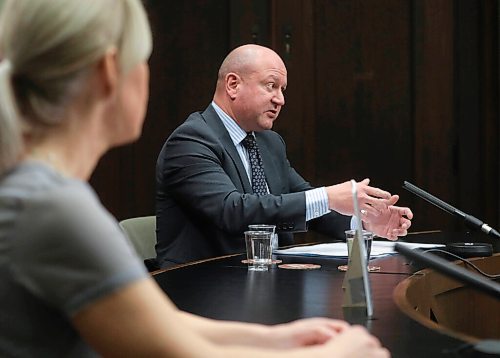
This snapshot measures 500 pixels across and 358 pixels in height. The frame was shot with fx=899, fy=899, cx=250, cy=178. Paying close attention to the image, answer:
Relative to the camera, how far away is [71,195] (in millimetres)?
973

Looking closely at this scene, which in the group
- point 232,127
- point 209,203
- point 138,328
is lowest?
point 209,203

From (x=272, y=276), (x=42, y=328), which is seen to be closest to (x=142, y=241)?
(x=272, y=276)

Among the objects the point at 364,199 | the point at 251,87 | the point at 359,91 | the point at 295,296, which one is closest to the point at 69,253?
the point at 295,296

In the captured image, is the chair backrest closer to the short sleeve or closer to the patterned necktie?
the patterned necktie

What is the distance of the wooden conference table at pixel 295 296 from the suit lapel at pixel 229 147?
1.86ft

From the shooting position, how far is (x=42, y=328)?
1028mm

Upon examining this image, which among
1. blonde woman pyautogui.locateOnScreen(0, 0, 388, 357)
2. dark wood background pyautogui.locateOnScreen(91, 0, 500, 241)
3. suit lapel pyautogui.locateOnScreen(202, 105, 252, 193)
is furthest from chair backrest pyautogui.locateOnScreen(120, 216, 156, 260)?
blonde woman pyautogui.locateOnScreen(0, 0, 388, 357)

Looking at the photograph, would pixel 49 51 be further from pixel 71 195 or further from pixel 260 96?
pixel 260 96

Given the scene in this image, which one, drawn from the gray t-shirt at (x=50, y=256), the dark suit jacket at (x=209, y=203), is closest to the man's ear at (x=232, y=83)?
the dark suit jacket at (x=209, y=203)

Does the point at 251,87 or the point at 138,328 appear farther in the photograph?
the point at 251,87

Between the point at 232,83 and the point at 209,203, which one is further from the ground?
the point at 232,83

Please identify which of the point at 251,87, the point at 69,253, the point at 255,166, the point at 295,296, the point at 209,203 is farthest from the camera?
the point at 251,87

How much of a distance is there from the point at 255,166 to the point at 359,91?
1.83 m

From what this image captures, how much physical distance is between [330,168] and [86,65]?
161 inches
